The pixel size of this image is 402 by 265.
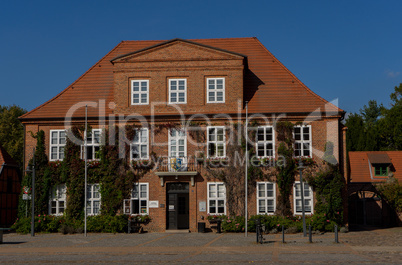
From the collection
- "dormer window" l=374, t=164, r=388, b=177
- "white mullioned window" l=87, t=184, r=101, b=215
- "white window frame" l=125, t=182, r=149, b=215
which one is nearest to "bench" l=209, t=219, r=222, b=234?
"white window frame" l=125, t=182, r=149, b=215

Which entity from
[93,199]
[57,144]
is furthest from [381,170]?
[57,144]

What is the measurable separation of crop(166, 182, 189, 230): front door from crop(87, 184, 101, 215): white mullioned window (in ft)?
13.6

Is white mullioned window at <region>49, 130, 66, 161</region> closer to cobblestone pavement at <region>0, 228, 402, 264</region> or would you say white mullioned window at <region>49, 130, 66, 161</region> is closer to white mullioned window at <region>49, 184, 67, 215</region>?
white mullioned window at <region>49, 184, 67, 215</region>

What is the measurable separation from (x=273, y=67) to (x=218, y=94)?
16.1 feet

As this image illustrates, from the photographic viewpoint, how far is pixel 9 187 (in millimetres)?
40875

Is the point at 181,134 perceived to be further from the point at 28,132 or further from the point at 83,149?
the point at 28,132

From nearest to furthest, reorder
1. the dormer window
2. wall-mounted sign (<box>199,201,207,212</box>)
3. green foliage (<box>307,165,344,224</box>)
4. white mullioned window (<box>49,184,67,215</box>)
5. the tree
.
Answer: green foliage (<box>307,165,344,224</box>) < wall-mounted sign (<box>199,201,207,212</box>) < white mullioned window (<box>49,184,67,215</box>) < the dormer window < the tree

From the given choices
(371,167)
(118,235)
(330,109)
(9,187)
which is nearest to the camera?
(118,235)

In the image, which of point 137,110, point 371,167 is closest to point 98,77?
point 137,110

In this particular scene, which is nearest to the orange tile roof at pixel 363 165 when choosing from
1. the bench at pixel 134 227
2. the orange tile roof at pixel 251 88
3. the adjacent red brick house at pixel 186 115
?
the adjacent red brick house at pixel 186 115

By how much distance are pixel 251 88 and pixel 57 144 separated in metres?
12.3

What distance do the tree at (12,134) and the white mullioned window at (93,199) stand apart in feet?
94.8

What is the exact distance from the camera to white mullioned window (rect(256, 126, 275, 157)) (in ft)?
97.0

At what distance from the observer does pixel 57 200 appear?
30.2m
